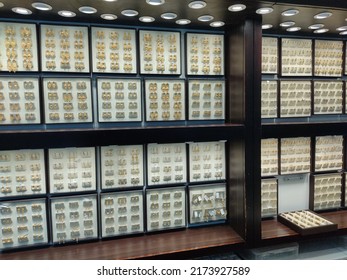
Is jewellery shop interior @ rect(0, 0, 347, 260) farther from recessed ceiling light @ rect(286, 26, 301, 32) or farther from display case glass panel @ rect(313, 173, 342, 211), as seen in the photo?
display case glass panel @ rect(313, 173, 342, 211)

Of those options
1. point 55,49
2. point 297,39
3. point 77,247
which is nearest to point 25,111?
point 55,49

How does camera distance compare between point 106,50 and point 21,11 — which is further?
point 106,50

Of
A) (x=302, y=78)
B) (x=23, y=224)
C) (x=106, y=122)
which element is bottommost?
(x=23, y=224)

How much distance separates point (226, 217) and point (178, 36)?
1.97 meters

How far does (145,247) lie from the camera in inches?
101

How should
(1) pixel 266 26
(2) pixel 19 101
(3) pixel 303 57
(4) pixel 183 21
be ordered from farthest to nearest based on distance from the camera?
1. (3) pixel 303 57
2. (1) pixel 266 26
3. (4) pixel 183 21
4. (2) pixel 19 101

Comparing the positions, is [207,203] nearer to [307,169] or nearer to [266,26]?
[307,169]

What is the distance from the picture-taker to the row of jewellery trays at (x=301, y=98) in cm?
312

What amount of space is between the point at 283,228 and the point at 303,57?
1.93 metres

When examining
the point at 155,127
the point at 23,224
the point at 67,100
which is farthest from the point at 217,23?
the point at 23,224

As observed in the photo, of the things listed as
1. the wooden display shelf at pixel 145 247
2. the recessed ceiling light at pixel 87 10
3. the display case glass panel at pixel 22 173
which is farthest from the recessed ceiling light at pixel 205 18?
the wooden display shelf at pixel 145 247

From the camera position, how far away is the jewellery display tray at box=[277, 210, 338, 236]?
2.76 meters

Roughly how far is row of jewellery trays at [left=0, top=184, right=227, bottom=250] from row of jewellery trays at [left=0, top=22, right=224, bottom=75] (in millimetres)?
1229

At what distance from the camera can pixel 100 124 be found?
2.72 m
